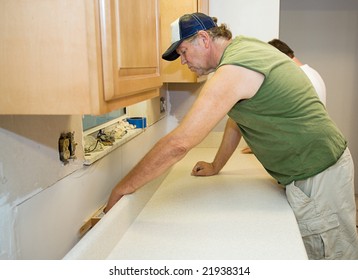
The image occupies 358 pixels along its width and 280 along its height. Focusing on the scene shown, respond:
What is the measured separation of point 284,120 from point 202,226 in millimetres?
506

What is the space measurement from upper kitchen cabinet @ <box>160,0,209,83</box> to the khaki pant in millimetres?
842

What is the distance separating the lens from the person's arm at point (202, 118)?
1.26 metres

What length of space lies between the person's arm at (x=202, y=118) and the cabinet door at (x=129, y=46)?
0.57 feet

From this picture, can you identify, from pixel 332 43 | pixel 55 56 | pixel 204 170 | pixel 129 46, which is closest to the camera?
pixel 55 56

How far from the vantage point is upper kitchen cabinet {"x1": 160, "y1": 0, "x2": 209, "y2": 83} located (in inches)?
76.4

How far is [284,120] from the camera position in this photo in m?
1.47

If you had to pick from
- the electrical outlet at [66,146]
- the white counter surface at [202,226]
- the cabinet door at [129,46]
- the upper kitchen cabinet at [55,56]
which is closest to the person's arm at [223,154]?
the white counter surface at [202,226]

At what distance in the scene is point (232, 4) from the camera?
2451 millimetres

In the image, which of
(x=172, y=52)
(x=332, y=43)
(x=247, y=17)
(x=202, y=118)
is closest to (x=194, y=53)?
(x=172, y=52)

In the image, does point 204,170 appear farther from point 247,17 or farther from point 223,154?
point 247,17

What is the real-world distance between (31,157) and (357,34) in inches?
148

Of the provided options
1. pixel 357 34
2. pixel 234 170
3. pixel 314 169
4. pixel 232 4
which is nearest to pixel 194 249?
pixel 314 169

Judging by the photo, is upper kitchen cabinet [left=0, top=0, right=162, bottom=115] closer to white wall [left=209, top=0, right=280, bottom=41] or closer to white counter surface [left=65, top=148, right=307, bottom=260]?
white counter surface [left=65, top=148, right=307, bottom=260]

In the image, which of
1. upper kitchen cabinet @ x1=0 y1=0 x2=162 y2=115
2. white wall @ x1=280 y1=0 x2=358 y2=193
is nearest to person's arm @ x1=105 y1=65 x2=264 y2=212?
upper kitchen cabinet @ x1=0 y1=0 x2=162 y2=115
